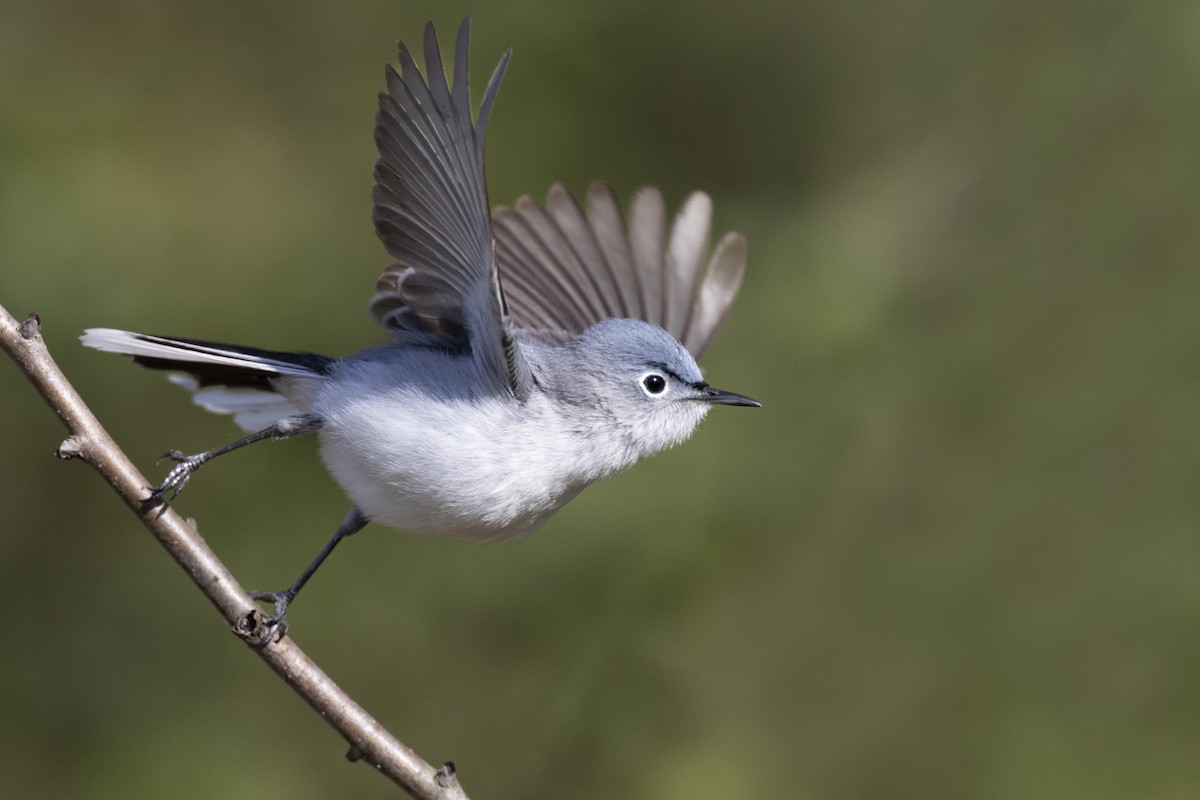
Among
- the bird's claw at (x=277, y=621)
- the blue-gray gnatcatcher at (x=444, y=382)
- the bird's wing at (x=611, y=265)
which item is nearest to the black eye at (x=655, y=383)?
the blue-gray gnatcatcher at (x=444, y=382)

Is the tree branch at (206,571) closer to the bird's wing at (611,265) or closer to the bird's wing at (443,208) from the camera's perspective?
the bird's wing at (443,208)

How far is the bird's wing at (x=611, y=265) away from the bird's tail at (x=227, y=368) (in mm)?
689

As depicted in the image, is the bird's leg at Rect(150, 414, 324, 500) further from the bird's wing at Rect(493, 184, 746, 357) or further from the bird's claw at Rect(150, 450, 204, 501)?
the bird's wing at Rect(493, 184, 746, 357)

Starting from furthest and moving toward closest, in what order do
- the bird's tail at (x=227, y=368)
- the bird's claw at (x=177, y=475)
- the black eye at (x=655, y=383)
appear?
the black eye at (x=655, y=383) < the bird's tail at (x=227, y=368) < the bird's claw at (x=177, y=475)

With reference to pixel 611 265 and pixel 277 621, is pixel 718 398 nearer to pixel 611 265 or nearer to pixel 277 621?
pixel 611 265

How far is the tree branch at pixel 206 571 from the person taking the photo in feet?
7.13

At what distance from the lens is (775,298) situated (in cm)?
405

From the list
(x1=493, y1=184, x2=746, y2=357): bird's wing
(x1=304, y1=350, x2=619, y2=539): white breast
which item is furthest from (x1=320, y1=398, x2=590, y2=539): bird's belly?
(x1=493, y1=184, x2=746, y2=357): bird's wing

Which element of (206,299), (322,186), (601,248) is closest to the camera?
(601,248)

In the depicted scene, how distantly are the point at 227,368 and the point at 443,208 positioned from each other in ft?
3.10

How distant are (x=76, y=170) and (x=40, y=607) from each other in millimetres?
1249

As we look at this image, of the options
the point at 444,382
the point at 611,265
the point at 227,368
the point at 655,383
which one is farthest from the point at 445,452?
the point at 611,265

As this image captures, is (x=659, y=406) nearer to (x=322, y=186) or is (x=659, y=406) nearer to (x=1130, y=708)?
(x=322, y=186)

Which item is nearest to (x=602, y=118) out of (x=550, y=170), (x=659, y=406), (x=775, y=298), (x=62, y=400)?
(x=550, y=170)
